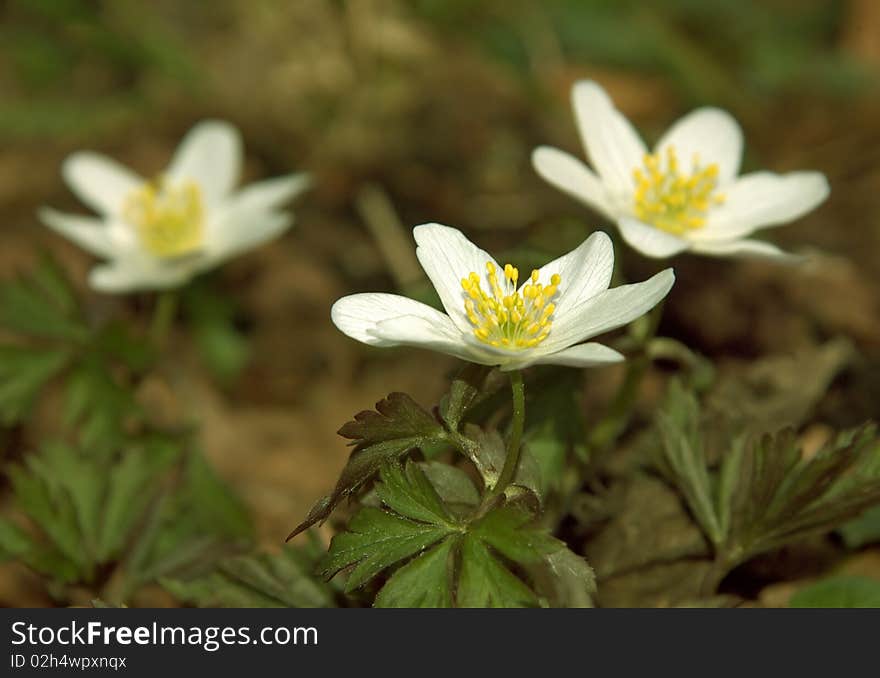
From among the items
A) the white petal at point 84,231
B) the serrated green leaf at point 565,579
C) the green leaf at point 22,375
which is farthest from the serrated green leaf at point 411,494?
the white petal at point 84,231

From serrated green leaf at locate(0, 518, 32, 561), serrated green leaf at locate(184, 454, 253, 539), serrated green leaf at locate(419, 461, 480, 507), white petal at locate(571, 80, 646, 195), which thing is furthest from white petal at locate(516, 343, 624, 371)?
serrated green leaf at locate(184, 454, 253, 539)

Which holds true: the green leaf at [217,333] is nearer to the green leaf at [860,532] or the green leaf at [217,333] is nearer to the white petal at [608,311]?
the white petal at [608,311]

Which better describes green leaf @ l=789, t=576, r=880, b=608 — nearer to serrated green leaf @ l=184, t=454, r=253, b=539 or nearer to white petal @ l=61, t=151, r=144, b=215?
serrated green leaf @ l=184, t=454, r=253, b=539

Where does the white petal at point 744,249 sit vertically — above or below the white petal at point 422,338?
below

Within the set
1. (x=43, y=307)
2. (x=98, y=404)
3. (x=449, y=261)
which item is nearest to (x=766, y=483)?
(x=449, y=261)

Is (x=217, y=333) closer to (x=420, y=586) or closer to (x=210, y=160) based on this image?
(x=210, y=160)
